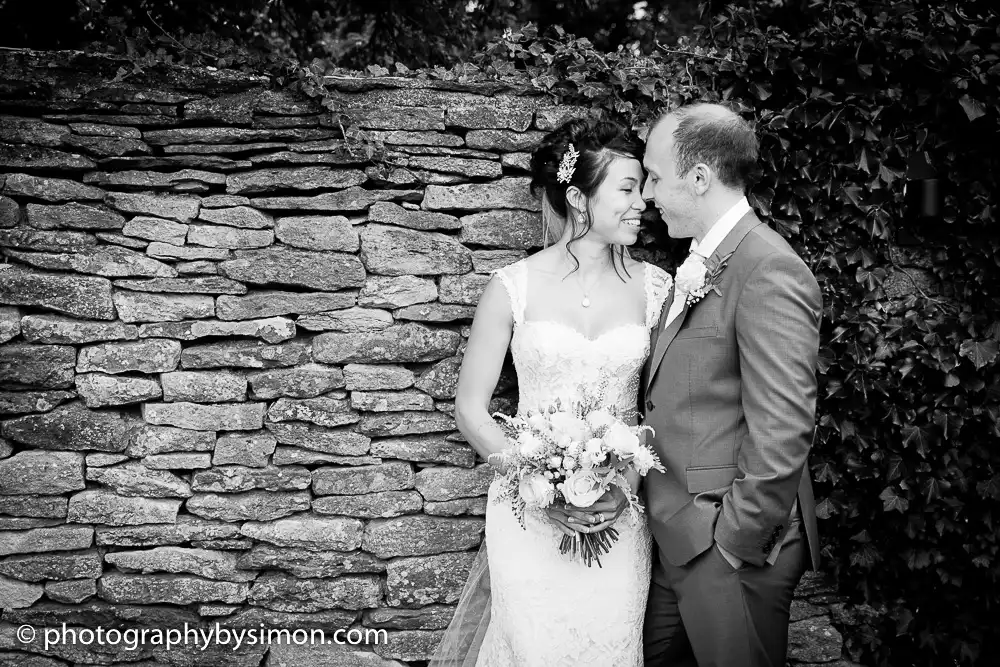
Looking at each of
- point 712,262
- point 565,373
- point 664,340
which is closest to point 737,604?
point 664,340

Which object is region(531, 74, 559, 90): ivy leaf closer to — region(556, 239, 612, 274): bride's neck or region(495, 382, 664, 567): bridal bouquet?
region(556, 239, 612, 274): bride's neck

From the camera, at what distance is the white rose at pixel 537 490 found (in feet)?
8.47

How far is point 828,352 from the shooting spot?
3627 mm

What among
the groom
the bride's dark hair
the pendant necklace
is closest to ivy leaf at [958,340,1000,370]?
the groom

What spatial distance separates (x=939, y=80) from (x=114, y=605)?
14.1 feet

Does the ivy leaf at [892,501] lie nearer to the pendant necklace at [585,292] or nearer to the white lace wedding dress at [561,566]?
the white lace wedding dress at [561,566]

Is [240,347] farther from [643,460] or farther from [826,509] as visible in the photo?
[826,509]

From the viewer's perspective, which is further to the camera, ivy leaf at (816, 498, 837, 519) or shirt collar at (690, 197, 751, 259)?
ivy leaf at (816, 498, 837, 519)

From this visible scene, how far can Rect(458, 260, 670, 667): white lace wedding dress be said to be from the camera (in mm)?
2928

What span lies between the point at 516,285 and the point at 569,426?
0.80 m

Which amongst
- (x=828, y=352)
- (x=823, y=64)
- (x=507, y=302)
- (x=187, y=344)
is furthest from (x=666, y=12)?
(x=187, y=344)

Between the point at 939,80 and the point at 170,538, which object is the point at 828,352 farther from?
the point at 170,538

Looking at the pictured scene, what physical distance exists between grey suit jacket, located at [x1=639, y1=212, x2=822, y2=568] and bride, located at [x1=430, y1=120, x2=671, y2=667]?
0.87 feet

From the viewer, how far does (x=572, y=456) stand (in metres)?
2.57
